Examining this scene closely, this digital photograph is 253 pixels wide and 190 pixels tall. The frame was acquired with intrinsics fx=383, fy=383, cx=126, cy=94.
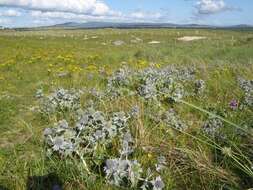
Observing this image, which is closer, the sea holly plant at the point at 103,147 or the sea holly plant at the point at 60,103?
the sea holly plant at the point at 103,147

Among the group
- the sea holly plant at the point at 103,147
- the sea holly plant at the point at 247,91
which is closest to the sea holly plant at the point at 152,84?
the sea holly plant at the point at 247,91

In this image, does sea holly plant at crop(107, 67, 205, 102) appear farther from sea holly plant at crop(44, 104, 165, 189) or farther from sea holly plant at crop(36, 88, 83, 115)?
sea holly plant at crop(44, 104, 165, 189)

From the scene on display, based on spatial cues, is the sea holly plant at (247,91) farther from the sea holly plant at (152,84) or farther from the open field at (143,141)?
the sea holly plant at (152,84)

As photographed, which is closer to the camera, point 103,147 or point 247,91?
point 103,147

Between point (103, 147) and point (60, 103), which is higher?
point (103, 147)

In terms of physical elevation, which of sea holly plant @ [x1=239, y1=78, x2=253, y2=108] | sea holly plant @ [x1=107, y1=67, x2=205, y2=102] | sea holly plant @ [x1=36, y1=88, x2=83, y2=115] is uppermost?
sea holly plant @ [x1=239, y1=78, x2=253, y2=108]

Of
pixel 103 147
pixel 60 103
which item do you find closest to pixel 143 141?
pixel 103 147

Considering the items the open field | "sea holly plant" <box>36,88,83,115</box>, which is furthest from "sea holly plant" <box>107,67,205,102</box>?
"sea holly plant" <box>36,88,83,115</box>

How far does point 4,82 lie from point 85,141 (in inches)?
304

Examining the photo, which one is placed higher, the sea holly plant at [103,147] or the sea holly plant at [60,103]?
the sea holly plant at [103,147]

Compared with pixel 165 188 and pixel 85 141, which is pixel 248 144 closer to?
pixel 165 188

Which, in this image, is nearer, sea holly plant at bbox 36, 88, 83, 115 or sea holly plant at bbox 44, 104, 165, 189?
sea holly plant at bbox 44, 104, 165, 189

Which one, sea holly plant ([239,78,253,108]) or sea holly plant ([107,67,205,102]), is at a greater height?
sea holly plant ([239,78,253,108])

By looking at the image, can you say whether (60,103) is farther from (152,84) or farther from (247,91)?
(247,91)
